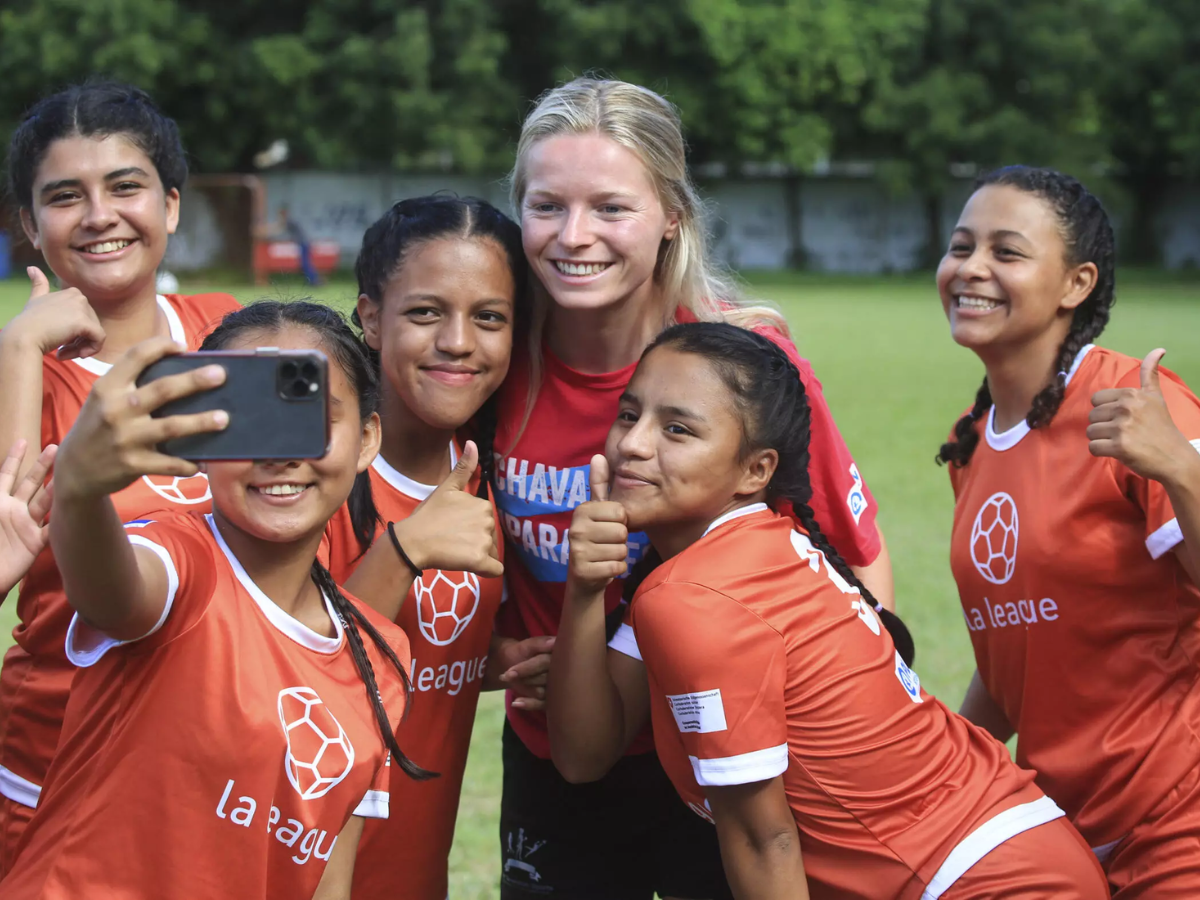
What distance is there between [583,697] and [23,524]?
1.15 meters

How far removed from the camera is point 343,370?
2.50m

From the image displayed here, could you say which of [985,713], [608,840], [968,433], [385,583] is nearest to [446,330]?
[385,583]

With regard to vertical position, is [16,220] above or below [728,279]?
above

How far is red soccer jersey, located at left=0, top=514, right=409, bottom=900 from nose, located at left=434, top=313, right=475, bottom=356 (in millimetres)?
754

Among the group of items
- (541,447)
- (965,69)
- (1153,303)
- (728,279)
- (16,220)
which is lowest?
(1153,303)

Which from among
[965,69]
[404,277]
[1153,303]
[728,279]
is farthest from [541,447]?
[965,69]

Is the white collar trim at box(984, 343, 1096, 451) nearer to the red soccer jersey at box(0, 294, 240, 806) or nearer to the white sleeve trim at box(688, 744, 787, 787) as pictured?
the white sleeve trim at box(688, 744, 787, 787)

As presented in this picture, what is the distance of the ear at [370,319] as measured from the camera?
3.02 meters

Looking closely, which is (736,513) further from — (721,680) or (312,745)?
(312,745)

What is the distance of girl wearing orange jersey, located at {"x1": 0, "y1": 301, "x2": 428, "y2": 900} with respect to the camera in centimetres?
212

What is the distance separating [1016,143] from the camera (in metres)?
34.1

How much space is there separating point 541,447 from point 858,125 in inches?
1367

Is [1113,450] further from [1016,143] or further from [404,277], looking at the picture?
[1016,143]

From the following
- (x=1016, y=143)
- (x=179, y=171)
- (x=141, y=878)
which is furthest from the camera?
(x=1016, y=143)
